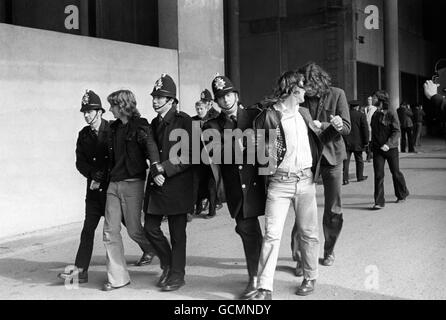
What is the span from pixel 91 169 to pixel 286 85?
7.13ft

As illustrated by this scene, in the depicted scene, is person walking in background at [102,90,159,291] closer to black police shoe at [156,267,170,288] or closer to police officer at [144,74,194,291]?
police officer at [144,74,194,291]

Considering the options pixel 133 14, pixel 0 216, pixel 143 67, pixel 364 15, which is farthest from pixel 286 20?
pixel 0 216

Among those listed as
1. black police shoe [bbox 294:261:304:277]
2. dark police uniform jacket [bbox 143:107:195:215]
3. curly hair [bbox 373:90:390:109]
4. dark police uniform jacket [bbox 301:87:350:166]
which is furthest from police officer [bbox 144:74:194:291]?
curly hair [bbox 373:90:390:109]

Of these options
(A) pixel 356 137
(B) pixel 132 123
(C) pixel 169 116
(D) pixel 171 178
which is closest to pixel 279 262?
(D) pixel 171 178

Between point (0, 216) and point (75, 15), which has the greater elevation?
point (75, 15)

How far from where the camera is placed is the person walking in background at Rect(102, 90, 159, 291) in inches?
Result: 223

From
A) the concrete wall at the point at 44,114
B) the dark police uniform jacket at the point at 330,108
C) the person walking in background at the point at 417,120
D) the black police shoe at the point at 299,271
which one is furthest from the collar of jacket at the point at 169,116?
the person walking in background at the point at 417,120

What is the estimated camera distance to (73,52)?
927 centimetres

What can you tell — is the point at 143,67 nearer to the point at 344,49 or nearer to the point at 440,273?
the point at 440,273

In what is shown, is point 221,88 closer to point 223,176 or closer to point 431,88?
point 223,176

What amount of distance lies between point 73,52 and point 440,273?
20.7ft

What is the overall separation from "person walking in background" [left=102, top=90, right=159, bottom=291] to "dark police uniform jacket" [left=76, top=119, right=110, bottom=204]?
203mm

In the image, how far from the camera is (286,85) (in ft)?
17.4

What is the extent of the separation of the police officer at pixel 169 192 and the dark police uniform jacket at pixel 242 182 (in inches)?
16.1
